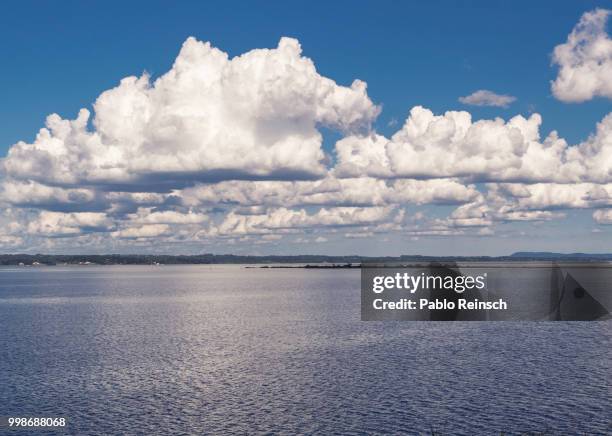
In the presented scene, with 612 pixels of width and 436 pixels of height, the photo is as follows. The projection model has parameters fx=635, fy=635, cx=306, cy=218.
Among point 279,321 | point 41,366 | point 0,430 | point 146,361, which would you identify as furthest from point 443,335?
point 0,430

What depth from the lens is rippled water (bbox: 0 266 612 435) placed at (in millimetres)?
51781

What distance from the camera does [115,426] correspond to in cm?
5066

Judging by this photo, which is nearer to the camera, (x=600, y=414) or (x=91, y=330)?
(x=600, y=414)

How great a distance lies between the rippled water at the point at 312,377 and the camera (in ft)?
170

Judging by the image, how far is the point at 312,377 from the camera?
6794 centimetres

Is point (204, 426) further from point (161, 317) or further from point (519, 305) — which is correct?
point (519, 305)

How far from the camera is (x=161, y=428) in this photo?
164ft

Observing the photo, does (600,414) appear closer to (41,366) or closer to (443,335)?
(443,335)

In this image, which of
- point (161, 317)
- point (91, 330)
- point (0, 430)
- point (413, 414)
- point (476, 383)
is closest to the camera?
point (0, 430)

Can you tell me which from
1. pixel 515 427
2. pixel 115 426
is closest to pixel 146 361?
pixel 115 426

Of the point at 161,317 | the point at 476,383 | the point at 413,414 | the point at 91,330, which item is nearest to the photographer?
the point at 413,414

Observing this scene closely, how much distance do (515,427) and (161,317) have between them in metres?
99.9

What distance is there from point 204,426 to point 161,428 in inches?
132

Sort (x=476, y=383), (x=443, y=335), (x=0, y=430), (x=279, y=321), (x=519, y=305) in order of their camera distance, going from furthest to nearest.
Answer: (x=519, y=305), (x=279, y=321), (x=443, y=335), (x=476, y=383), (x=0, y=430)
